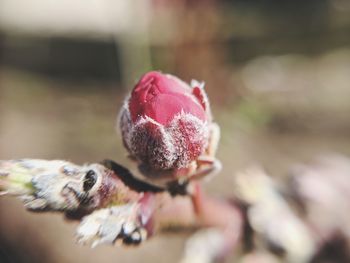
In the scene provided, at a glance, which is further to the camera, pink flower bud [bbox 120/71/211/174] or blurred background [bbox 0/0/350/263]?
blurred background [bbox 0/0/350/263]

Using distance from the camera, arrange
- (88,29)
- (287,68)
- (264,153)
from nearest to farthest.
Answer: (264,153) < (287,68) < (88,29)

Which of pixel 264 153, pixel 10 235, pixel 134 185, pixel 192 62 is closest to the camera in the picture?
pixel 134 185

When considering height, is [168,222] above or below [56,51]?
below

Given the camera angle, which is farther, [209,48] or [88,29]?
[88,29]

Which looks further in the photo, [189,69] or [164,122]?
[189,69]

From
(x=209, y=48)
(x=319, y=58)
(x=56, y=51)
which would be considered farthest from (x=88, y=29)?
(x=319, y=58)

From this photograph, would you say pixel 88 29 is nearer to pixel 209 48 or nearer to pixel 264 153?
pixel 209 48
